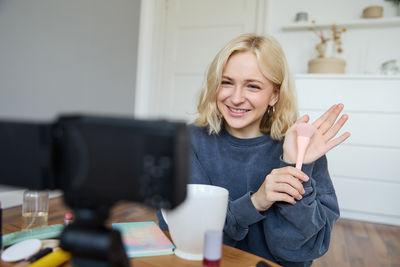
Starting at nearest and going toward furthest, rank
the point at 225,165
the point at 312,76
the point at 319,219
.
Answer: the point at 319,219 → the point at 225,165 → the point at 312,76

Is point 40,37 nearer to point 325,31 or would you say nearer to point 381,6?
point 325,31

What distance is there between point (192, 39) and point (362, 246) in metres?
2.57

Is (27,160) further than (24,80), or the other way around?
(24,80)

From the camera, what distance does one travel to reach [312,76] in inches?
108

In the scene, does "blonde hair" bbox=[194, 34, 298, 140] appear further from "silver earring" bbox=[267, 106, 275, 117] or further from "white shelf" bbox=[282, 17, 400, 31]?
"white shelf" bbox=[282, 17, 400, 31]

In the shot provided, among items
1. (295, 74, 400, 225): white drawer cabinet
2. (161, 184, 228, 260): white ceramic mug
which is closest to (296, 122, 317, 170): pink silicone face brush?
(161, 184, 228, 260): white ceramic mug

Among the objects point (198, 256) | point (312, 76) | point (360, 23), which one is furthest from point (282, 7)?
point (198, 256)

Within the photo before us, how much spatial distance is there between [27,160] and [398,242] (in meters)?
2.57

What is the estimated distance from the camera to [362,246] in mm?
2113

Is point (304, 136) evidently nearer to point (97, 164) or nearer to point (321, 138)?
point (321, 138)

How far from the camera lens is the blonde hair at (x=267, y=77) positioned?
100 cm

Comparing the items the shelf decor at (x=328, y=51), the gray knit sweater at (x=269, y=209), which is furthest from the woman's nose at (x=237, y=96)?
the shelf decor at (x=328, y=51)

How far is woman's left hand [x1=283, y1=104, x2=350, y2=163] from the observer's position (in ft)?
2.27

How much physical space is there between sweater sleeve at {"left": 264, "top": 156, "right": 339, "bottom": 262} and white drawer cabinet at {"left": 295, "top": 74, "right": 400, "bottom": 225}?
208cm
